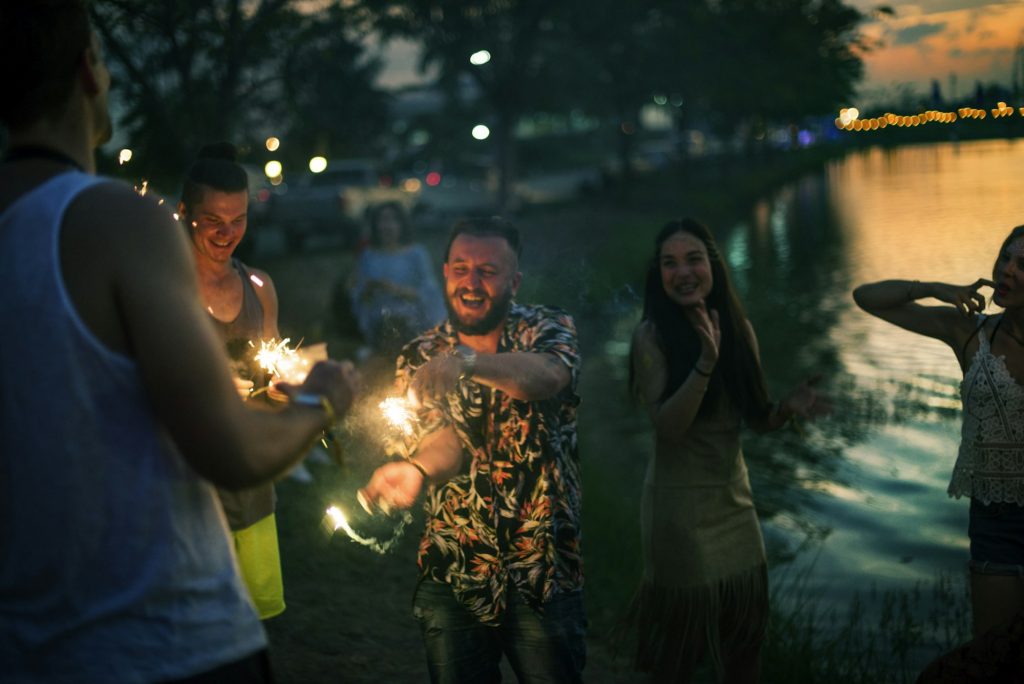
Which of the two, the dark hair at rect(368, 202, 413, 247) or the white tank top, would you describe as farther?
the dark hair at rect(368, 202, 413, 247)

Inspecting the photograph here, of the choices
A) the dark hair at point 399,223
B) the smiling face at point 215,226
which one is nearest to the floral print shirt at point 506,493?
the smiling face at point 215,226

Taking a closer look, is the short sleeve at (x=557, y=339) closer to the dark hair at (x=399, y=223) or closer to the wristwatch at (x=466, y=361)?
the wristwatch at (x=466, y=361)

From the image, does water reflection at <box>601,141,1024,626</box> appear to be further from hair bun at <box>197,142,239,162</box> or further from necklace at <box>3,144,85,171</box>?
necklace at <box>3,144,85,171</box>

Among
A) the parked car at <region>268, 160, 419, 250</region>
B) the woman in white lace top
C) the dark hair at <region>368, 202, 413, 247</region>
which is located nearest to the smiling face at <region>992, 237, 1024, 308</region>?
the woman in white lace top

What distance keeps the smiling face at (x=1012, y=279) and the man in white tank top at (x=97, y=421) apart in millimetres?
3358

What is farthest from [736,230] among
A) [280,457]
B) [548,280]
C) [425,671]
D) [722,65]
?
[280,457]

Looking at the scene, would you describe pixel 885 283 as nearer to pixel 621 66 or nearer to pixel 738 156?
pixel 621 66

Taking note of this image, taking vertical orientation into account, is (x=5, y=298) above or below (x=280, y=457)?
above

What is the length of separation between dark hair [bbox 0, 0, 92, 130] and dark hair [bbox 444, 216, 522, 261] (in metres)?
1.97

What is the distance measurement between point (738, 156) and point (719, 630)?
7238cm

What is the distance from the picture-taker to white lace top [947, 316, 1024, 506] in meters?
4.43

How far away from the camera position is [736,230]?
39.8m

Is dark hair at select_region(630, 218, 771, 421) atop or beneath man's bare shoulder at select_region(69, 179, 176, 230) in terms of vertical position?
beneath

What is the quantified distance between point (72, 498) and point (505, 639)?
6.79ft
